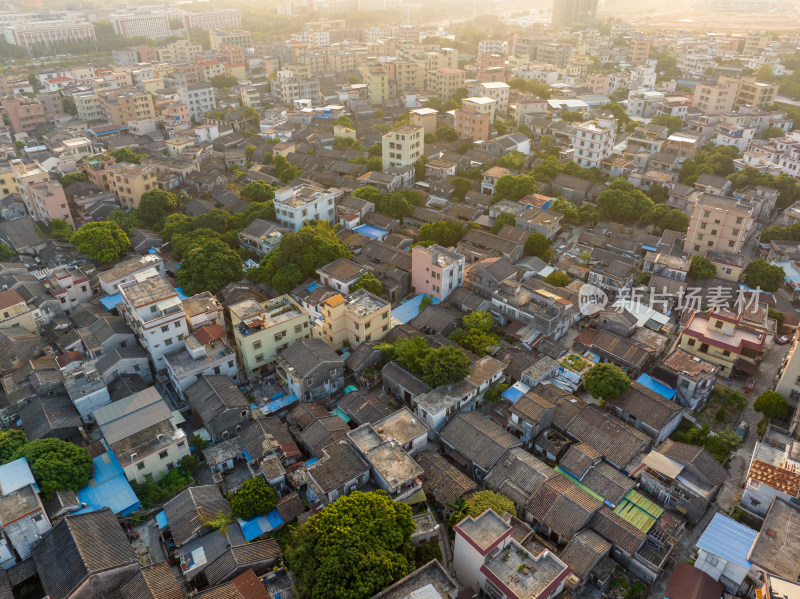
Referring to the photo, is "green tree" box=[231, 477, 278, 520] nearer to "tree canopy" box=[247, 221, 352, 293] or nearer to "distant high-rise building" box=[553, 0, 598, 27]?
"tree canopy" box=[247, 221, 352, 293]

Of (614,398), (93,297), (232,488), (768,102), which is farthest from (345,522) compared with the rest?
(768,102)

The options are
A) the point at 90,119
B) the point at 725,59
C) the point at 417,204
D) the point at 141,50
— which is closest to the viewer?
the point at 417,204

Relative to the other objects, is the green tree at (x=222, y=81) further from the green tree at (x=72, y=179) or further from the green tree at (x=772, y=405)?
the green tree at (x=772, y=405)

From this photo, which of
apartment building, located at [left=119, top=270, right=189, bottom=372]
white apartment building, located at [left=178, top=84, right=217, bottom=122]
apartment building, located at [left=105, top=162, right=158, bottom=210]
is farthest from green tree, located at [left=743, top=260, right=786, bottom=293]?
white apartment building, located at [left=178, top=84, right=217, bottom=122]

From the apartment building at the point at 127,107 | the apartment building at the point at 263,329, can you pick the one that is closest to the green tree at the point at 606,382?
the apartment building at the point at 263,329

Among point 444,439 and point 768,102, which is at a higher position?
point 768,102

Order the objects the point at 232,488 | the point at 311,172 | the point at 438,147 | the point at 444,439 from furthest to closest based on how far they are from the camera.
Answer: the point at 438,147, the point at 311,172, the point at 444,439, the point at 232,488

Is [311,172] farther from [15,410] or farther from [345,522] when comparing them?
[345,522]
